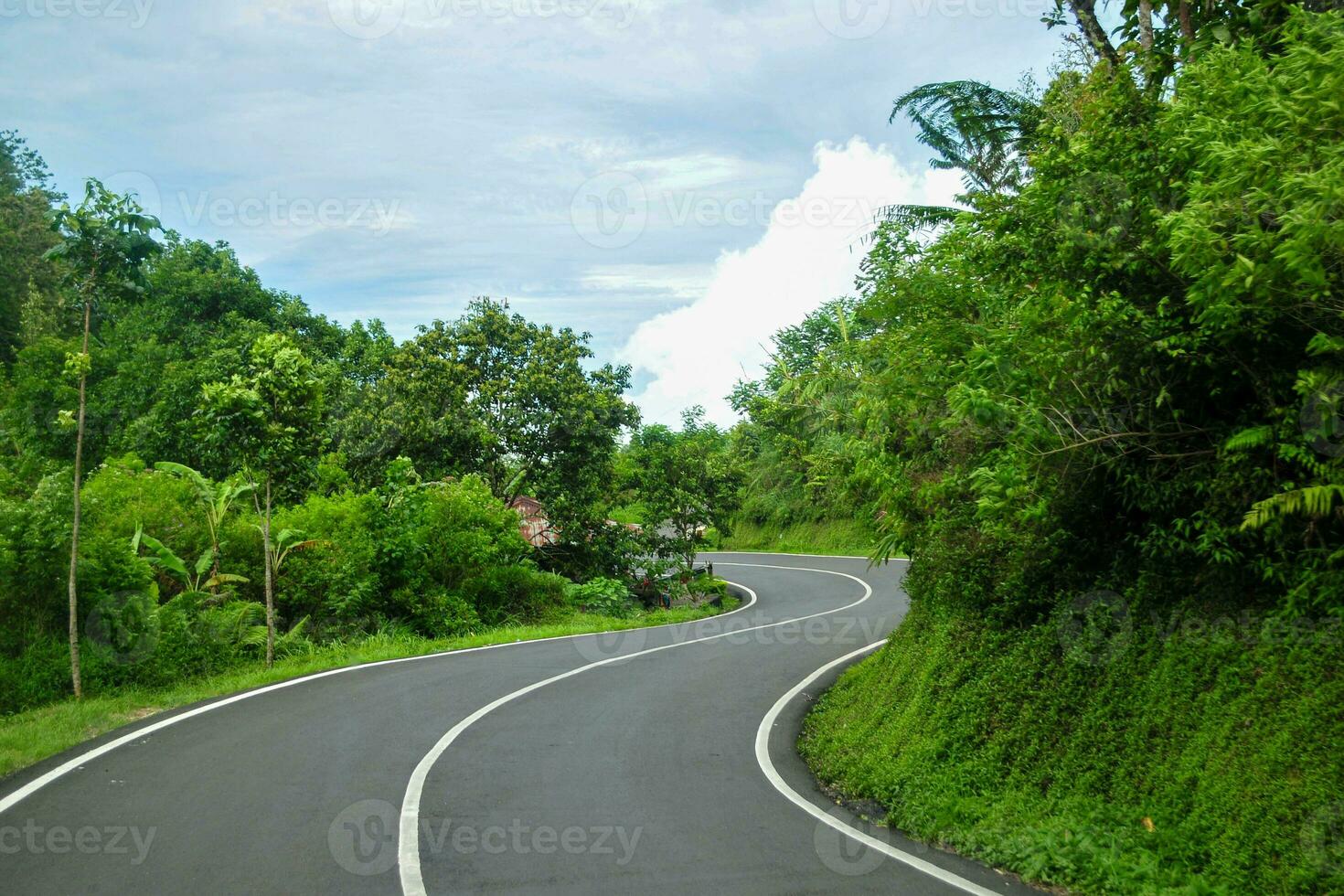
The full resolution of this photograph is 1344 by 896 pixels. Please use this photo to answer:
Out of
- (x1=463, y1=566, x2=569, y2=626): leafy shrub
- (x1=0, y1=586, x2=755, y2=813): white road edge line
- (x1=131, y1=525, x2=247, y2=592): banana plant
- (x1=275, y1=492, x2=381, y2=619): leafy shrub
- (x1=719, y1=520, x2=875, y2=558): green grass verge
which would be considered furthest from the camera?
(x1=719, y1=520, x2=875, y2=558): green grass verge

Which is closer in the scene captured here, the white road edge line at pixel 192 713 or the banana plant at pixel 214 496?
the white road edge line at pixel 192 713

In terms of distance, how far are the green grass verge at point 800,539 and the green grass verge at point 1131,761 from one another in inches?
1399

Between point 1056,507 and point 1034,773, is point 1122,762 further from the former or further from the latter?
point 1056,507

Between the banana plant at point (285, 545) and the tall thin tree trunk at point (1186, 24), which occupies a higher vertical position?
the tall thin tree trunk at point (1186, 24)

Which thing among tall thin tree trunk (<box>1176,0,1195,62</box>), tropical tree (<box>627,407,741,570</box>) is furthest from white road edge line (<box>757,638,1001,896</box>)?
tropical tree (<box>627,407,741,570</box>)

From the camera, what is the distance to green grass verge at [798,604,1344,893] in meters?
5.66

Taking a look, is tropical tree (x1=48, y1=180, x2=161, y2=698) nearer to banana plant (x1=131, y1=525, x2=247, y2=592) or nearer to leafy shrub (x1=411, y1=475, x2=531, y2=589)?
banana plant (x1=131, y1=525, x2=247, y2=592)

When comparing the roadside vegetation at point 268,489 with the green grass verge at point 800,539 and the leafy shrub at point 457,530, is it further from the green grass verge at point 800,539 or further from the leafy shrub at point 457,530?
the green grass verge at point 800,539

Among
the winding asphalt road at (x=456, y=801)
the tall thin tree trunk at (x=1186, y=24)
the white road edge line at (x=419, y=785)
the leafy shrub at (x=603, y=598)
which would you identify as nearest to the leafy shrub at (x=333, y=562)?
the winding asphalt road at (x=456, y=801)

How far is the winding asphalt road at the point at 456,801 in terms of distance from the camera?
20.1 ft

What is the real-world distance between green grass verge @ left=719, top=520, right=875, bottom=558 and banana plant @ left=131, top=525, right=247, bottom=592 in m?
28.7

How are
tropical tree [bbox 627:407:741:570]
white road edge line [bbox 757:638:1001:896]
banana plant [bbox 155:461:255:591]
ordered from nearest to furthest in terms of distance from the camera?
white road edge line [bbox 757:638:1001:896]
banana plant [bbox 155:461:255:591]
tropical tree [bbox 627:407:741:570]

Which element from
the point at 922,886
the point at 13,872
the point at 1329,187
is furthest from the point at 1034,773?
the point at 13,872

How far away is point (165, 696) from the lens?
12.3 meters
